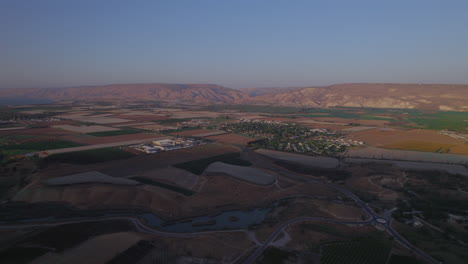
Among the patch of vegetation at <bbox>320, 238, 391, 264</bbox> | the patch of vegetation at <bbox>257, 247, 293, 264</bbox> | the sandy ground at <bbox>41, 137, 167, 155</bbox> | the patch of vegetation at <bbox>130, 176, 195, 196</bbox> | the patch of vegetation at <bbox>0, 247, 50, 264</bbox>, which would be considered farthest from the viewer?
the sandy ground at <bbox>41, 137, 167, 155</bbox>

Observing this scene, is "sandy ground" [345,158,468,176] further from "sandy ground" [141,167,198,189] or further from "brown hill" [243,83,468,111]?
"brown hill" [243,83,468,111]

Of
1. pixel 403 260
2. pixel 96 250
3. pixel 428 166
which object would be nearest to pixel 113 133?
pixel 96 250

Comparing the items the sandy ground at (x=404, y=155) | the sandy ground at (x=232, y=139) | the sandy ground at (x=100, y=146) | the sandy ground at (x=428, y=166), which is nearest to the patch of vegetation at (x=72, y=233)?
the sandy ground at (x=100, y=146)

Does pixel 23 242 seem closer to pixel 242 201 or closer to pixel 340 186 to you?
pixel 242 201

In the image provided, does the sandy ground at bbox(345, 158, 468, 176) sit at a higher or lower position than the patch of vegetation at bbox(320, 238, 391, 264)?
higher

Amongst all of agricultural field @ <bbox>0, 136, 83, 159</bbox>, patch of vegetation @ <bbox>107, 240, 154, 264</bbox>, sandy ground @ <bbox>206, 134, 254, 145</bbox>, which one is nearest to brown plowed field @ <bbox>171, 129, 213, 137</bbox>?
sandy ground @ <bbox>206, 134, 254, 145</bbox>

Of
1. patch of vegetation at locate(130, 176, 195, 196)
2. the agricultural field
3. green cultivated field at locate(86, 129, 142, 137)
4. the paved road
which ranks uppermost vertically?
green cultivated field at locate(86, 129, 142, 137)

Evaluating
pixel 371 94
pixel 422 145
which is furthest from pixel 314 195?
pixel 371 94
